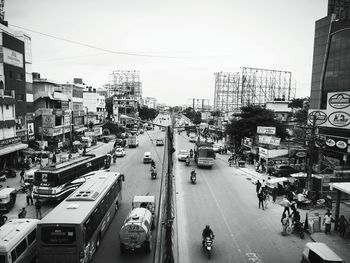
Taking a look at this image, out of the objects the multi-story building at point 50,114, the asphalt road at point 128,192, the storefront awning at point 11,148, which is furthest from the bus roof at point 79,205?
the multi-story building at point 50,114

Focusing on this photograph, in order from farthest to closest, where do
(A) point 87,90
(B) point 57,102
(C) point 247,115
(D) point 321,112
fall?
(A) point 87,90 < (B) point 57,102 < (C) point 247,115 < (D) point 321,112

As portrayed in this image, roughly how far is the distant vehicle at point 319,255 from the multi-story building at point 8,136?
1082 inches

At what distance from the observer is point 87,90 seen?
3361 inches

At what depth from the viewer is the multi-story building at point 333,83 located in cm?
3058

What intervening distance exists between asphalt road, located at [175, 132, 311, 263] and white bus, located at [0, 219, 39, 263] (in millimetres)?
6320

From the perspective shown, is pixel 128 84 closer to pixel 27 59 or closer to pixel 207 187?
pixel 27 59

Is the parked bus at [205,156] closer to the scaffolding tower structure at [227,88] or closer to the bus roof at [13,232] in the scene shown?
the bus roof at [13,232]

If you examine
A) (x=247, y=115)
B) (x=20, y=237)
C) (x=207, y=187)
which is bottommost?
(x=207, y=187)

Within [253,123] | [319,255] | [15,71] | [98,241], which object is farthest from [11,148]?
[253,123]

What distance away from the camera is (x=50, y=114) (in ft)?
143

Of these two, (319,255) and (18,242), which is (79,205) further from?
(319,255)

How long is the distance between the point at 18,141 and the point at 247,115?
3172 centimetres

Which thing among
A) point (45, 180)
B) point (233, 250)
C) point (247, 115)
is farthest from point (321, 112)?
point (45, 180)

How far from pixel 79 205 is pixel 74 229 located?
1.91 metres
